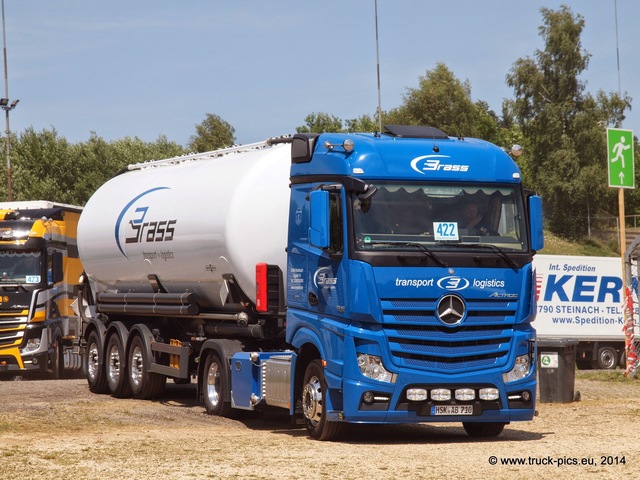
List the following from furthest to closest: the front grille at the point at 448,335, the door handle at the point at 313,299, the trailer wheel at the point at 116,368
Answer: the trailer wheel at the point at 116,368
the door handle at the point at 313,299
the front grille at the point at 448,335

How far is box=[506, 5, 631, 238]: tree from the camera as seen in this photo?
8112 centimetres

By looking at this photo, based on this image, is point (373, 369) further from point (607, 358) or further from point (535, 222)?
point (607, 358)

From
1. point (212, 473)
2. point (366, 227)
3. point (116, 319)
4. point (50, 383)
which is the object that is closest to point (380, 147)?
point (366, 227)

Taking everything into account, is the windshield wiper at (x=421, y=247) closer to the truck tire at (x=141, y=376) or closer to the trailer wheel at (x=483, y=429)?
the trailer wheel at (x=483, y=429)

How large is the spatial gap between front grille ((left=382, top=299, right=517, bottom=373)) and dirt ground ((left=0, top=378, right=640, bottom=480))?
0.96m

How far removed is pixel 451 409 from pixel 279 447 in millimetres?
2046

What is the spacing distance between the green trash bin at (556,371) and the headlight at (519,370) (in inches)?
234

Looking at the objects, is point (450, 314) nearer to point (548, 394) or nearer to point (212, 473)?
point (212, 473)

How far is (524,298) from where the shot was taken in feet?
47.2

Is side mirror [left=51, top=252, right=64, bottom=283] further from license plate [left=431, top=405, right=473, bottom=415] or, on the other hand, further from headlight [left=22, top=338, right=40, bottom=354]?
license plate [left=431, top=405, right=473, bottom=415]

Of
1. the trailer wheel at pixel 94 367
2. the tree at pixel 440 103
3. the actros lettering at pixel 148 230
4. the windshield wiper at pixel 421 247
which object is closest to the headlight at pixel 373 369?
the windshield wiper at pixel 421 247

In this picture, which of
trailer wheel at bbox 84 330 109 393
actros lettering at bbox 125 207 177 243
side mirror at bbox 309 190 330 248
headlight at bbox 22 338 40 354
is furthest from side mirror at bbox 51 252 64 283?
side mirror at bbox 309 190 330 248

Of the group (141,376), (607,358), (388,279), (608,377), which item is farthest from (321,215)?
(607,358)

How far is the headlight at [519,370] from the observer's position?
14.3 m
